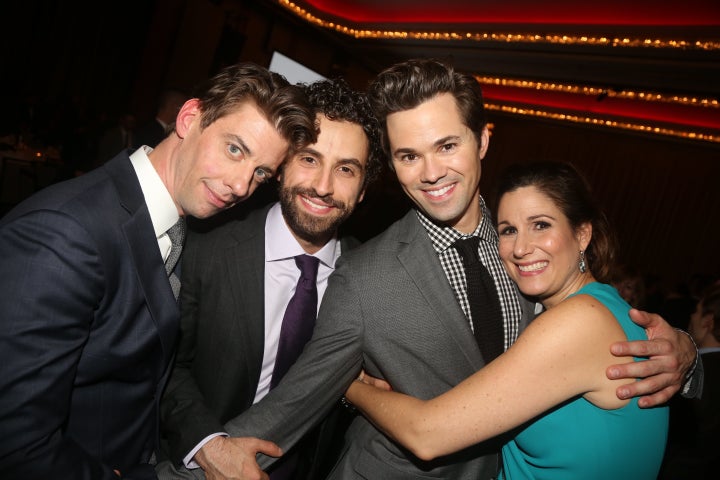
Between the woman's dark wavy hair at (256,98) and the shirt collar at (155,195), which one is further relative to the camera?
the woman's dark wavy hair at (256,98)

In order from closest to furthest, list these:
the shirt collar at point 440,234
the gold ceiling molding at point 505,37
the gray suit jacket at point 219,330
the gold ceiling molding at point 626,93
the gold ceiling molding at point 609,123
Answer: the gray suit jacket at point 219,330 < the shirt collar at point 440,234 < the gold ceiling molding at point 505,37 < the gold ceiling molding at point 626,93 < the gold ceiling molding at point 609,123

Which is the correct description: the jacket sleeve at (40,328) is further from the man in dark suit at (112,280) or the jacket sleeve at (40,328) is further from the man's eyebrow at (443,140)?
the man's eyebrow at (443,140)

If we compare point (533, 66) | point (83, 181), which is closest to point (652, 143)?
point (533, 66)

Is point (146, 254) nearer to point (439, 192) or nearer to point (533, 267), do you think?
point (439, 192)

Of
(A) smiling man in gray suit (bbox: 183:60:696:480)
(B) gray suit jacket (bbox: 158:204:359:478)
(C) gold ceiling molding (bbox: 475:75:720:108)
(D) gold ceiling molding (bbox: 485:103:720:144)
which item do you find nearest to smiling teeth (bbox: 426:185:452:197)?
(A) smiling man in gray suit (bbox: 183:60:696:480)

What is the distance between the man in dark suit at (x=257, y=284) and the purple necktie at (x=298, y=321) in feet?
0.16

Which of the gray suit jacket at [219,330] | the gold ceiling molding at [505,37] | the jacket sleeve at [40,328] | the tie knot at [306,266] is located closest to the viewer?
the jacket sleeve at [40,328]

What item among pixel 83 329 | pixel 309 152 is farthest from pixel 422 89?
pixel 83 329

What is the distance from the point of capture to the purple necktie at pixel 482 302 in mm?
1739

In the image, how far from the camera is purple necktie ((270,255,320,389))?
6.16 feet

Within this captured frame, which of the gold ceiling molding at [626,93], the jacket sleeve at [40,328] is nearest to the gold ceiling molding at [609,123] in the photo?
the gold ceiling molding at [626,93]

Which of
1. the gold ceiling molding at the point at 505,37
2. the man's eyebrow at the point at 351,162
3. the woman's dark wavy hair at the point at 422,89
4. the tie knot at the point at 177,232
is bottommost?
the tie knot at the point at 177,232

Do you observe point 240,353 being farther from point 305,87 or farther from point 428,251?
point 305,87

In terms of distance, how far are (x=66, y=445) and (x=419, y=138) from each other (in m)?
1.68
